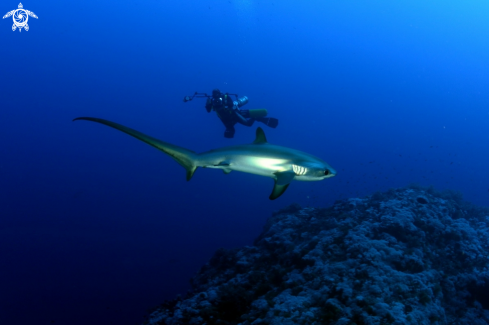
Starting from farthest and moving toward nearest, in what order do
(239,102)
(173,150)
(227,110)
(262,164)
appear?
(239,102)
(227,110)
(262,164)
(173,150)

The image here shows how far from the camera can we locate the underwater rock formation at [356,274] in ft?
14.1

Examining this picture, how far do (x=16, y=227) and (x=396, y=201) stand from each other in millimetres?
28907

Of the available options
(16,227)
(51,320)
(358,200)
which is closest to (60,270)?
(51,320)

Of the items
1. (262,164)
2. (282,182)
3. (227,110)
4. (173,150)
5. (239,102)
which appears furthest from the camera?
(239,102)

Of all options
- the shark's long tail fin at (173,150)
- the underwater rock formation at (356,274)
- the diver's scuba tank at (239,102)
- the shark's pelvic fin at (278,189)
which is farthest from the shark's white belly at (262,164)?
the diver's scuba tank at (239,102)

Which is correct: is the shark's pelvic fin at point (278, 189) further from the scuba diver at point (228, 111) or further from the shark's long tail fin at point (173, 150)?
the scuba diver at point (228, 111)

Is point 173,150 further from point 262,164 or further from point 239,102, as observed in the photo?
point 239,102

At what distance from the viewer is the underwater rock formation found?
14.1ft

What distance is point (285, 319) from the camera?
13.5ft

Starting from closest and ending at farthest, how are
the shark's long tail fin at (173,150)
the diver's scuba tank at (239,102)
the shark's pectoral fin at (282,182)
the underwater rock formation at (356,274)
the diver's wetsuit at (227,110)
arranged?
the shark's long tail fin at (173,150) → the shark's pectoral fin at (282,182) → the underwater rock formation at (356,274) → the diver's wetsuit at (227,110) → the diver's scuba tank at (239,102)

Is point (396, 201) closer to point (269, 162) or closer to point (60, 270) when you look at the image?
point (269, 162)

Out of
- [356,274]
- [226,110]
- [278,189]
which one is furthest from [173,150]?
[226,110]

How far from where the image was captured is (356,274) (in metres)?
4.90

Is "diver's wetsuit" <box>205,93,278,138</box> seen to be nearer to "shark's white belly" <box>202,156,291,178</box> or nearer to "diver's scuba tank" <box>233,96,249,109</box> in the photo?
"diver's scuba tank" <box>233,96,249,109</box>
